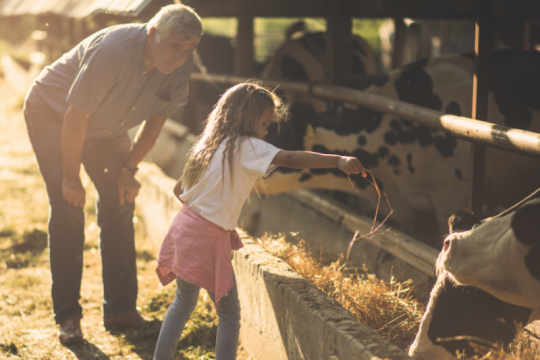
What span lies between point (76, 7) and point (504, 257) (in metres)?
5.86

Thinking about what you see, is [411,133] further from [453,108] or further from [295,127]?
[295,127]

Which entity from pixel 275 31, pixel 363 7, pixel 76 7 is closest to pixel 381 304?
pixel 363 7

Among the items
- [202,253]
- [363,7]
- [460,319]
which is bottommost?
[460,319]

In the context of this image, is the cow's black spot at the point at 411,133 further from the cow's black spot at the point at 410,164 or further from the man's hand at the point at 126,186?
the man's hand at the point at 126,186

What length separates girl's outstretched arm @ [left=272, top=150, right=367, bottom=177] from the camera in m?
1.92

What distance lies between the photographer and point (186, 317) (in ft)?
8.05

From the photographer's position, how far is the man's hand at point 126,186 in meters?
3.22

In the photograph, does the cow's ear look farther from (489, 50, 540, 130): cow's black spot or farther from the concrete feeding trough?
(489, 50, 540, 130): cow's black spot

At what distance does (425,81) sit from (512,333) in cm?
242

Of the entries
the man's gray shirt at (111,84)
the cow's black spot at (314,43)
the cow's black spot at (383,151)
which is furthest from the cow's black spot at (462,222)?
the cow's black spot at (314,43)

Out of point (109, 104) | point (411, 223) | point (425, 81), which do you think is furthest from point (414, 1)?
point (109, 104)

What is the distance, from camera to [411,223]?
396 centimetres

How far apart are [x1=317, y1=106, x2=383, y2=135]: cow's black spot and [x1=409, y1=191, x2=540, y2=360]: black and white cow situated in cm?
213

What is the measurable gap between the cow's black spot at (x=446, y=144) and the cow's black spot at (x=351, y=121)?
48 centimetres
